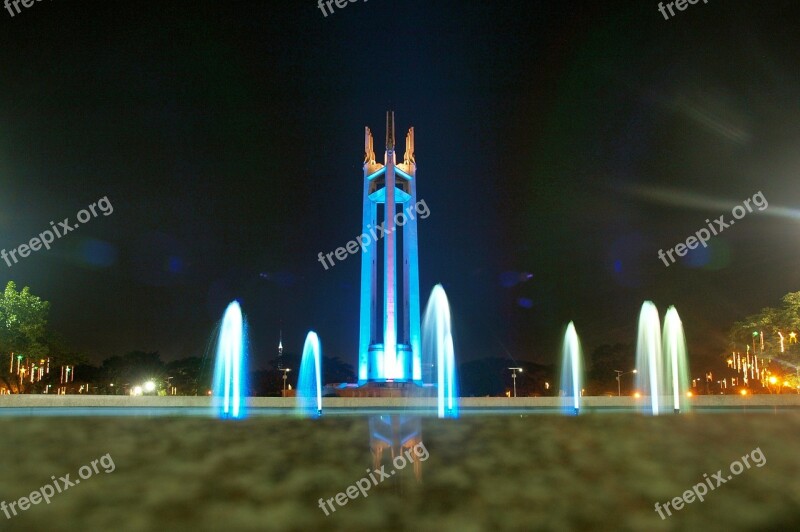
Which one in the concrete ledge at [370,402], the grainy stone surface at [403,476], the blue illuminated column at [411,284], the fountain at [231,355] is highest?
the blue illuminated column at [411,284]

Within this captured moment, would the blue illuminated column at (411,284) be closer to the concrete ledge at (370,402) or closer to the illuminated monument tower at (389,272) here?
the illuminated monument tower at (389,272)

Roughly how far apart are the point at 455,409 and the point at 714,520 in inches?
692

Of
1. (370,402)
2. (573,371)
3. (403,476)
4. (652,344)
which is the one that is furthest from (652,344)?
(403,476)

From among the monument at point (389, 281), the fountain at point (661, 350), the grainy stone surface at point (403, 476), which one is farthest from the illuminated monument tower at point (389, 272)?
the grainy stone surface at point (403, 476)

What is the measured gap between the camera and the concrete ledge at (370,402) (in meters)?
22.5

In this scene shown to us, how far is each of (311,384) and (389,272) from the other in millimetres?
10433

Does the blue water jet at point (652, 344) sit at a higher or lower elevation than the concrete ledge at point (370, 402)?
higher

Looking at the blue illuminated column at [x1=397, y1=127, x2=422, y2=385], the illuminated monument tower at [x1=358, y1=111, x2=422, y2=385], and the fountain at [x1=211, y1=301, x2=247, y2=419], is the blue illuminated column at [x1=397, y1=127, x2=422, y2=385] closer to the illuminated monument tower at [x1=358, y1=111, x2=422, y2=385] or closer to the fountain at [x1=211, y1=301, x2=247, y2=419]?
the illuminated monument tower at [x1=358, y1=111, x2=422, y2=385]

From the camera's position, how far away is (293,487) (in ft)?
28.5

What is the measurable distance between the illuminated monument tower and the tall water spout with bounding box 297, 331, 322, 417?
4.24 m

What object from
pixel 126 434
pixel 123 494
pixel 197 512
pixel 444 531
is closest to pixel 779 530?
pixel 444 531

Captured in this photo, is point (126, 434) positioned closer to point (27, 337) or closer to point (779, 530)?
point (779, 530)

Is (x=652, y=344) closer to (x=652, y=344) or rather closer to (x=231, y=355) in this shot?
(x=652, y=344)

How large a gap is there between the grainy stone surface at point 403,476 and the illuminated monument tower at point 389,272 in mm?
40208
